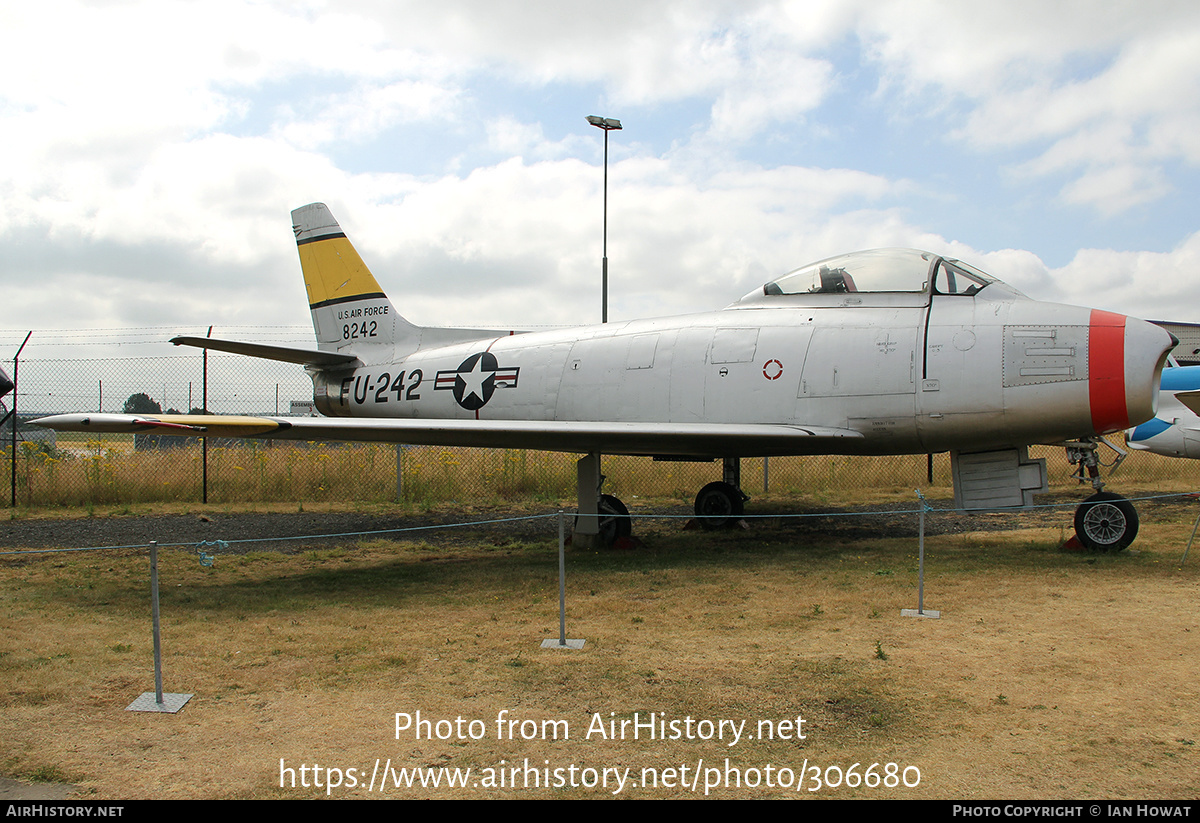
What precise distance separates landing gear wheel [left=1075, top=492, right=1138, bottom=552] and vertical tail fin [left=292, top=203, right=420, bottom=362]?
9330mm

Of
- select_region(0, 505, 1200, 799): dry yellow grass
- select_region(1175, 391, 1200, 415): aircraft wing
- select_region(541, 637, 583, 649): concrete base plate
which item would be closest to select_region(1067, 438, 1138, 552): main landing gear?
select_region(0, 505, 1200, 799): dry yellow grass

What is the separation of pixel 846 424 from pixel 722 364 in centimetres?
152

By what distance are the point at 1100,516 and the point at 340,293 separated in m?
10.8

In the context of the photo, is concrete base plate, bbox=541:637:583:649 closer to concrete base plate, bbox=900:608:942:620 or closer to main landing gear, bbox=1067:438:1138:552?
concrete base plate, bbox=900:608:942:620

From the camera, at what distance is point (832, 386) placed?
8.20 metres

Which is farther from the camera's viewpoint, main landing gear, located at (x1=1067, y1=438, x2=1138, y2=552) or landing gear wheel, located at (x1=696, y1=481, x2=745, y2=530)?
landing gear wheel, located at (x1=696, y1=481, x2=745, y2=530)

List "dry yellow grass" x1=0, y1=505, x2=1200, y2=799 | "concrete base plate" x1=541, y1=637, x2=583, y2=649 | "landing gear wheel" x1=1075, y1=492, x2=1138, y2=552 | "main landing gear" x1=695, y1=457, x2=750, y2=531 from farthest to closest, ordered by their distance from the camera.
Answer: "main landing gear" x1=695, y1=457, x2=750, y2=531 < "landing gear wheel" x1=1075, y1=492, x2=1138, y2=552 < "concrete base plate" x1=541, y1=637, x2=583, y2=649 < "dry yellow grass" x1=0, y1=505, x2=1200, y2=799

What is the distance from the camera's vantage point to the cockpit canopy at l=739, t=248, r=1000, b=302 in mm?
8273

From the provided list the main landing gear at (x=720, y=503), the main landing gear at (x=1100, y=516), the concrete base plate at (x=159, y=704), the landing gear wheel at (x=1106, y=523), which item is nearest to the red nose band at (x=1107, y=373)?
the main landing gear at (x=1100, y=516)

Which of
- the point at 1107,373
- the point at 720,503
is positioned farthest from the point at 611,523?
the point at 1107,373

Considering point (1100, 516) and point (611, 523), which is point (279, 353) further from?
point (1100, 516)

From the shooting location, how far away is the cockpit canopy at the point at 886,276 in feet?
27.1

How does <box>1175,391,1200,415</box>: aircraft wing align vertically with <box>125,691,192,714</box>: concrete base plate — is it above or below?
above

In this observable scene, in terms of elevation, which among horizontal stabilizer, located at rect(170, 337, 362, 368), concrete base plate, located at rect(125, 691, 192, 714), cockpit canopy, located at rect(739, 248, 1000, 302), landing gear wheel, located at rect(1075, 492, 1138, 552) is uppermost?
cockpit canopy, located at rect(739, 248, 1000, 302)
